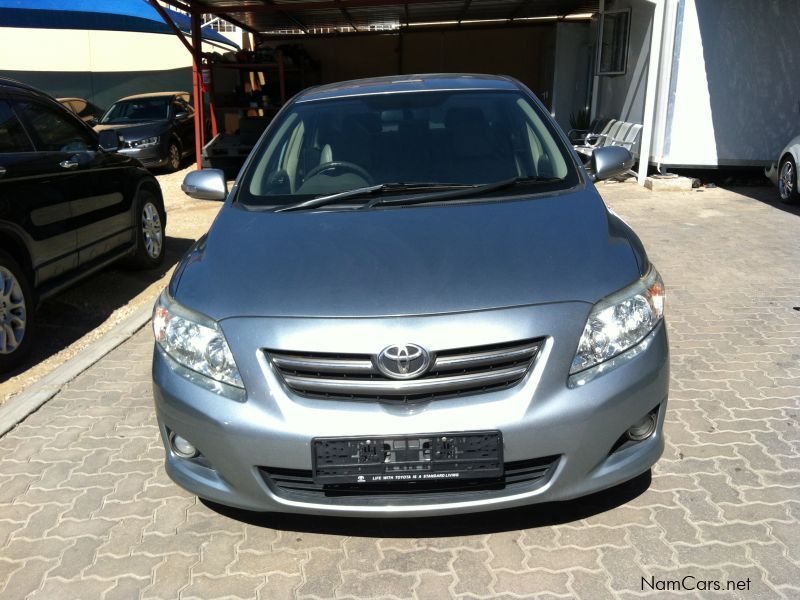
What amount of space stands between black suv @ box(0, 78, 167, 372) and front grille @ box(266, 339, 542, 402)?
3.10m

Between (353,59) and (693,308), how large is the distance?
17.2m

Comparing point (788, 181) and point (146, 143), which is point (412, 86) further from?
point (146, 143)

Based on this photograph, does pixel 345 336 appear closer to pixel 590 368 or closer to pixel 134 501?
pixel 590 368

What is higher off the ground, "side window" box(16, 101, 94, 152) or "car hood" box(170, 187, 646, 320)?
"side window" box(16, 101, 94, 152)

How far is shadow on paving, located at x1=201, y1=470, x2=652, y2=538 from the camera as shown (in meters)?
2.77

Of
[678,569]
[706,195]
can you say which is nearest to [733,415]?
[678,569]

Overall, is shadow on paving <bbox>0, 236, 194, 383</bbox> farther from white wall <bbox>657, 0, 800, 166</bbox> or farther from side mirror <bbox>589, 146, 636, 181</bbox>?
white wall <bbox>657, 0, 800, 166</bbox>

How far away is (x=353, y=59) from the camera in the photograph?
20500 millimetres

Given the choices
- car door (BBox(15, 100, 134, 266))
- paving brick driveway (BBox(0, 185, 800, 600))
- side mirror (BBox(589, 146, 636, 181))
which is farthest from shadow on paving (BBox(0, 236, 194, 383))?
side mirror (BBox(589, 146, 636, 181))

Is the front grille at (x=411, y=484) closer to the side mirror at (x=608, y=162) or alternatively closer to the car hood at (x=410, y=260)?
the car hood at (x=410, y=260)

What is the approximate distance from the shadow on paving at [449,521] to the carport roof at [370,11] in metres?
10.4

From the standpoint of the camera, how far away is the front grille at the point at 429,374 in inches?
90.9

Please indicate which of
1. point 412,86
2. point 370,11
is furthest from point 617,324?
point 370,11

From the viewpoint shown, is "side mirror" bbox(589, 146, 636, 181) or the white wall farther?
the white wall
